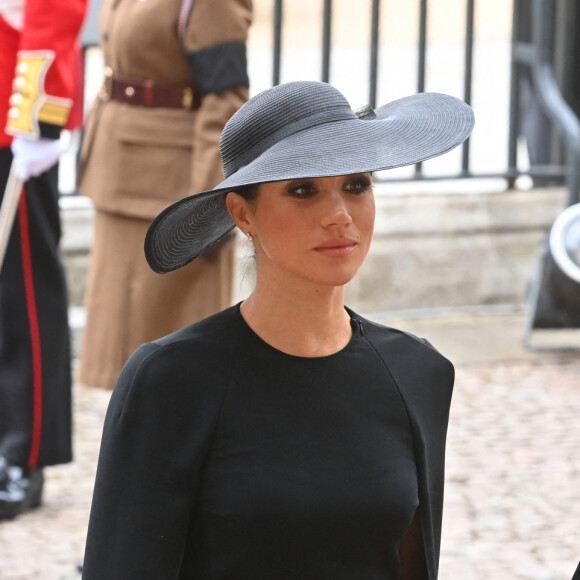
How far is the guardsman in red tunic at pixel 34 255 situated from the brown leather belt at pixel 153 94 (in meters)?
0.16

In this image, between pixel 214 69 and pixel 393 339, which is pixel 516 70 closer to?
pixel 214 69

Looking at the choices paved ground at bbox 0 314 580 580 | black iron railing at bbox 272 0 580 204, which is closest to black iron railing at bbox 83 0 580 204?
black iron railing at bbox 272 0 580 204

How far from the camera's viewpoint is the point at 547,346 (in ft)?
22.4

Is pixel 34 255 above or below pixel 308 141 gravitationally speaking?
below

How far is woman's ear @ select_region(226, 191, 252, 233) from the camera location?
6.94 ft

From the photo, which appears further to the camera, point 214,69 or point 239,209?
point 214,69

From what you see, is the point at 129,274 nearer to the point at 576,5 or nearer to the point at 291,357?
the point at 291,357

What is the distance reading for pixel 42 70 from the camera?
13.7 feet

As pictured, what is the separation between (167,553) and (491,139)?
9.01 metres

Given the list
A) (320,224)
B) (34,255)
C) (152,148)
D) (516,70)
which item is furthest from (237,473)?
(516,70)

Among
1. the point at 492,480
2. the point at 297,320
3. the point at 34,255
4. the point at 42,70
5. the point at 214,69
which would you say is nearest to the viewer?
the point at 297,320

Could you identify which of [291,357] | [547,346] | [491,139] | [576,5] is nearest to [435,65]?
[491,139]

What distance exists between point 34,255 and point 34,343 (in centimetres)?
27

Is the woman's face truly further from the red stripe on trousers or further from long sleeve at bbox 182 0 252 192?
the red stripe on trousers
